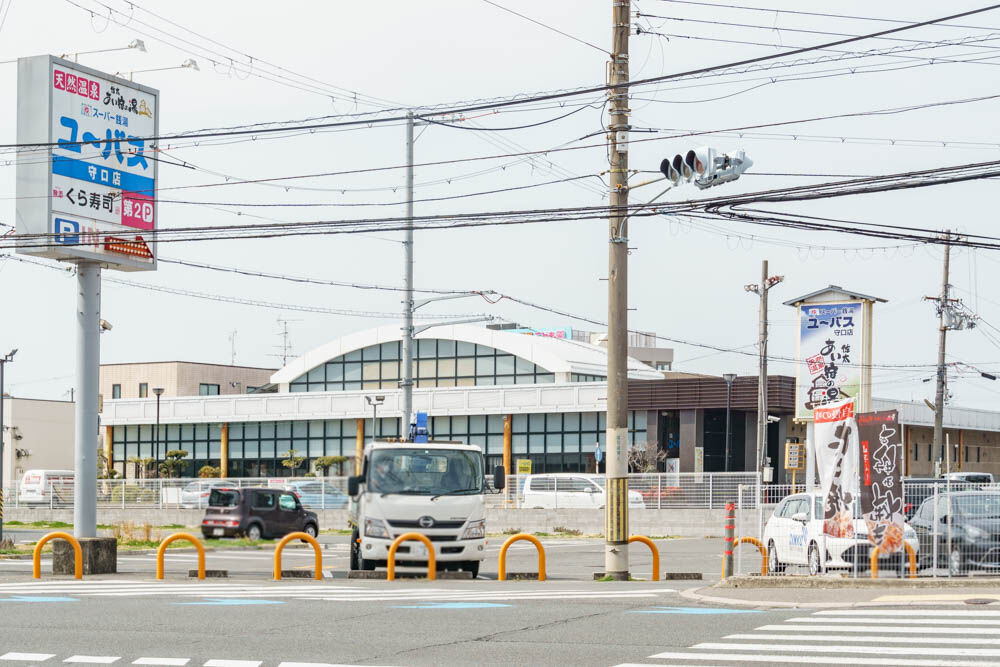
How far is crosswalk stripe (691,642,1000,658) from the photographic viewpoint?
11578 mm

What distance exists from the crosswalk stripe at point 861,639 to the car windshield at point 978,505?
22.7ft

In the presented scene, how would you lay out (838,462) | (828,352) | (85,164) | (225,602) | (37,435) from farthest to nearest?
(37,435) < (828,352) < (85,164) < (838,462) < (225,602)

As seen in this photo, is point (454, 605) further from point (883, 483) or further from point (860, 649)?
point (883, 483)

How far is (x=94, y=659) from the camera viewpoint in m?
11.7

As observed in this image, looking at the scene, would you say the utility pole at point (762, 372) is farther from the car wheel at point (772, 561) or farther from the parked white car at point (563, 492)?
the car wheel at point (772, 561)

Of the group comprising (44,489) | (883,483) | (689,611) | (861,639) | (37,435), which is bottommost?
(44,489)

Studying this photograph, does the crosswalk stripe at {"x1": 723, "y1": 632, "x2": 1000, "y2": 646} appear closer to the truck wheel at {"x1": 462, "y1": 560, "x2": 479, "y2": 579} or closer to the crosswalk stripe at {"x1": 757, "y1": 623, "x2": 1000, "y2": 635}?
the crosswalk stripe at {"x1": 757, "y1": 623, "x2": 1000, "y2": 635}

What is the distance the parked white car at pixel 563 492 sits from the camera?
4625 centimetres

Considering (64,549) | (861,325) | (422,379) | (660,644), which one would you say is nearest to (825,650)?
(660,644)

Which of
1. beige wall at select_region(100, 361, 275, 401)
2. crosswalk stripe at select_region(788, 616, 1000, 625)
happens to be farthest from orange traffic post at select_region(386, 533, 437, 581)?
beige wall at select_region(100, 361, 275, 401)

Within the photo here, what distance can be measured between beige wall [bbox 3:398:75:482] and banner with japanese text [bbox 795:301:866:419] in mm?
51869

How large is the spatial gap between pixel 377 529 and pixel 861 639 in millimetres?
11031

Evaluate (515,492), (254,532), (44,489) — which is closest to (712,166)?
(254,532)

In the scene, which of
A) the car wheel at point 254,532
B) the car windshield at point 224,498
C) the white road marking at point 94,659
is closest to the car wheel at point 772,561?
the white road marking at point 94,659
